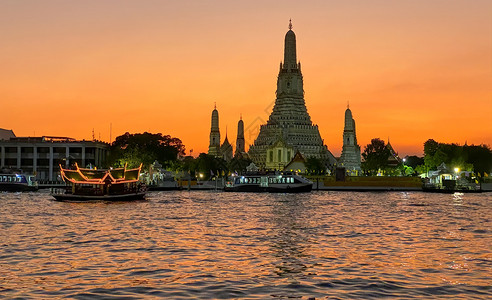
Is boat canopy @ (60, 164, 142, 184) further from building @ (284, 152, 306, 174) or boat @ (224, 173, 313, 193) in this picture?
building @ (284, 152, 306, 174)

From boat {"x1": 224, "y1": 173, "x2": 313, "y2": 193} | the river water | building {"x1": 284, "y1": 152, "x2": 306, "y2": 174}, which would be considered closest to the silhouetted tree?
building {"x1": 284, "y1": 152, "x2": 306, "y2": 174}

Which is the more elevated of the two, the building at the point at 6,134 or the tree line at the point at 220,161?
the building at the point at 6,134

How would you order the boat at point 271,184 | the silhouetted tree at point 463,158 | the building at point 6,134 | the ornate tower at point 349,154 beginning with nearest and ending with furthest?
1. the boat at point 271,184
2. the silhouetted tree at point 463,158
3. the building at point 6,134
4. the ornate tower at point 349,154

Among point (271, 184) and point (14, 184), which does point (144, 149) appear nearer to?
point (14, 184)

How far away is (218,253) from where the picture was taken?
98.7ft

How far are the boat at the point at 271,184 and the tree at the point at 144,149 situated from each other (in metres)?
36.8

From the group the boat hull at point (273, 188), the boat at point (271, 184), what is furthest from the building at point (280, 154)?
the boat hull at point (273, 188)

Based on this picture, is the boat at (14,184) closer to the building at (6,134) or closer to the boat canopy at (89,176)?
the boat canopy at (89,176)

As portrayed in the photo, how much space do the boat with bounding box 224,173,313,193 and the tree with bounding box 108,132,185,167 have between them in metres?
36.8

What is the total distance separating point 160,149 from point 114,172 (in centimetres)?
8180

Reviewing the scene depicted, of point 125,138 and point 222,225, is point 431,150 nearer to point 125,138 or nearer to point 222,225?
point 125,138

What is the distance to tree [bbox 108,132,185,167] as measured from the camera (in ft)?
476

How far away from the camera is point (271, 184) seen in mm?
111812

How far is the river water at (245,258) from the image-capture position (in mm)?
21516
